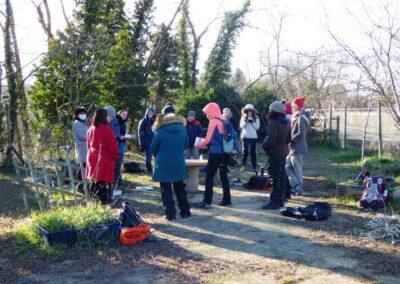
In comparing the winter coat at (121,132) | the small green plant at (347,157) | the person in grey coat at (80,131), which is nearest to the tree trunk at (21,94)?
the winter coat at (121,132)

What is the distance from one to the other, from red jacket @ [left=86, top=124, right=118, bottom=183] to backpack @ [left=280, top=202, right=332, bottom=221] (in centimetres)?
287

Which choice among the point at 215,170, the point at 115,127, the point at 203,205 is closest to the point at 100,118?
the point at 115,127

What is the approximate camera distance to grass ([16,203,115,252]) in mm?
5723

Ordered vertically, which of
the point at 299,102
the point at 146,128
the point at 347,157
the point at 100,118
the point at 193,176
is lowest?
the point at 193,176

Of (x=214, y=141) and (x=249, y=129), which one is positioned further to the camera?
(x=249, y=129)

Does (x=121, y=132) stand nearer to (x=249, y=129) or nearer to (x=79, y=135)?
(x=79, y=135)

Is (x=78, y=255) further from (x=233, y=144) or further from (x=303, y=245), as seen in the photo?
(x=233, y=144)

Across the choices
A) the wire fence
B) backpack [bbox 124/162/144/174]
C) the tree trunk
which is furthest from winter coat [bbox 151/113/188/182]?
the wire fence

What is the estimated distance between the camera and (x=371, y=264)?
5.16 meters

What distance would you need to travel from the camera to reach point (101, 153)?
768 cm

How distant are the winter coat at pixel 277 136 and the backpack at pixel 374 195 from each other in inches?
62.9

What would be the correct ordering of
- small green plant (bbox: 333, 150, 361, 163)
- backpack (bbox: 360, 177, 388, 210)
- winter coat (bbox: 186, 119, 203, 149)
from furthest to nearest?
small green plant (bbox: 333, 150, 361, 163), winter coat (bbox: 186, 119, 203, 149), backpack (bbox: 360, 177, 388, 210)

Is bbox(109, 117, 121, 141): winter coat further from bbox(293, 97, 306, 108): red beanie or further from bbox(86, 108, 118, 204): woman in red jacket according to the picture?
bbox(293, 97, 306, 108): red beanie

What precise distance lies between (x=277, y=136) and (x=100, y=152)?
2.87 meters
